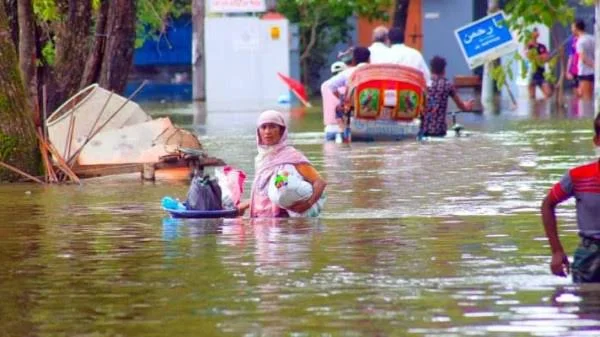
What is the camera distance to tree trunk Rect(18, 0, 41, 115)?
1880cm

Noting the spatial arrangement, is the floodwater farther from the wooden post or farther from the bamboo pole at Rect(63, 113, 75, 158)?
the bamboo pole at Rect(63, 113, 75, 158)

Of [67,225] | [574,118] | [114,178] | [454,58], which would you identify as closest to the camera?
[67,225]

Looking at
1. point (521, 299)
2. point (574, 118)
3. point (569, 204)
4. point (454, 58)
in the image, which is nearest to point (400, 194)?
point (569, 204)

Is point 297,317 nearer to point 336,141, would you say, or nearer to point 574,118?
point 336,141

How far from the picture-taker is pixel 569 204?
44.5 ft

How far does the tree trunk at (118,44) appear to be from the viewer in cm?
2253

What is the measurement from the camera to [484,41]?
3238cm

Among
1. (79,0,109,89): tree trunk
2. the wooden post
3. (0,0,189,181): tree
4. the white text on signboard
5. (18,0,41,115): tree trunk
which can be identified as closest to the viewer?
the wooden post

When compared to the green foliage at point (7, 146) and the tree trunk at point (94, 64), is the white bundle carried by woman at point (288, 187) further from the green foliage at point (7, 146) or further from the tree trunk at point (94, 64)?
the tree trunk at point (94, 64)

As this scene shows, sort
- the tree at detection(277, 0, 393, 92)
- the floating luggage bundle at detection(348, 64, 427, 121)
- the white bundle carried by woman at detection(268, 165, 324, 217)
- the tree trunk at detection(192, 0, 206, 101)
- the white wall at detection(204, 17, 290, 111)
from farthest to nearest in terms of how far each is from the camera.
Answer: the tree at detection(277, 0, 393, 92), the tree trunk at detection(192, 0, 206, 101), the white wall at detection(204, 17, 290, 111), the floating luggage bundle at detection(348, 64, 427, 121), the white bundle carried by woman at detection(268, 165, 324, 217)

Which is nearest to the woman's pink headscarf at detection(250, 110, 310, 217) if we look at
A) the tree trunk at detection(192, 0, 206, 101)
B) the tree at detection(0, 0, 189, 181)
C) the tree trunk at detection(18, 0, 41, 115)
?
the tree trunk at detection(18, 0, 41, 115)

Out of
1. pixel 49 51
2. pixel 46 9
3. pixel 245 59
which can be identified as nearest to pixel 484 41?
pixel 49 51

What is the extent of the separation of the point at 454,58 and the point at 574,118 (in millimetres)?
20756

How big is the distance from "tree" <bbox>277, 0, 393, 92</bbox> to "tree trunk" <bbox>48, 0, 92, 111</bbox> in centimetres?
2083
